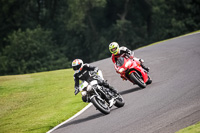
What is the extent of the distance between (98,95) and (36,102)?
5.83 metres

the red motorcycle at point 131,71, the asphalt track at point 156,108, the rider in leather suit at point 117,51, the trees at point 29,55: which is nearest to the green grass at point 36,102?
the asphalt track at point 156,108

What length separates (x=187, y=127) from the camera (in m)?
7.49

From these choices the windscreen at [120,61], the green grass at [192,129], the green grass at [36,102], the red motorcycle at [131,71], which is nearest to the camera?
the green grass at [192,129]

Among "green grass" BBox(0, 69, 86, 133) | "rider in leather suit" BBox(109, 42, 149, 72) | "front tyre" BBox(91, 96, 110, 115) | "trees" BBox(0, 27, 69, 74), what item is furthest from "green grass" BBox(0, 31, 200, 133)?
"trees" BBox(0, 27, 69, 74)

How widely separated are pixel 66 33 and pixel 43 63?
9397 mm

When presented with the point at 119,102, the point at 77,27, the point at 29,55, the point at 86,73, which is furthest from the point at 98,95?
the point at 77,27

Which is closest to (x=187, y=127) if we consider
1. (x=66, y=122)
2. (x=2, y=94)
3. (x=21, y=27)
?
(x=66, y=122)

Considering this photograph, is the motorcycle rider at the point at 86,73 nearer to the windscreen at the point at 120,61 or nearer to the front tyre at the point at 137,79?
the front tyre at the point at 137,79

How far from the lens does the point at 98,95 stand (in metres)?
10.2

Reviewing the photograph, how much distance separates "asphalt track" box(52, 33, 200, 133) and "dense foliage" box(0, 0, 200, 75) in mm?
33687

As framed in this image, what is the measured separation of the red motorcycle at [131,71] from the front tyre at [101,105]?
7.94 feet

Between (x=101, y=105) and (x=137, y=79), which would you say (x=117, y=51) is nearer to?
(x=137, y=79)

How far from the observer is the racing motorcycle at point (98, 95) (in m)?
10.1

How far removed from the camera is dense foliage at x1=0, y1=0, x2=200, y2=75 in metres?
48.5
